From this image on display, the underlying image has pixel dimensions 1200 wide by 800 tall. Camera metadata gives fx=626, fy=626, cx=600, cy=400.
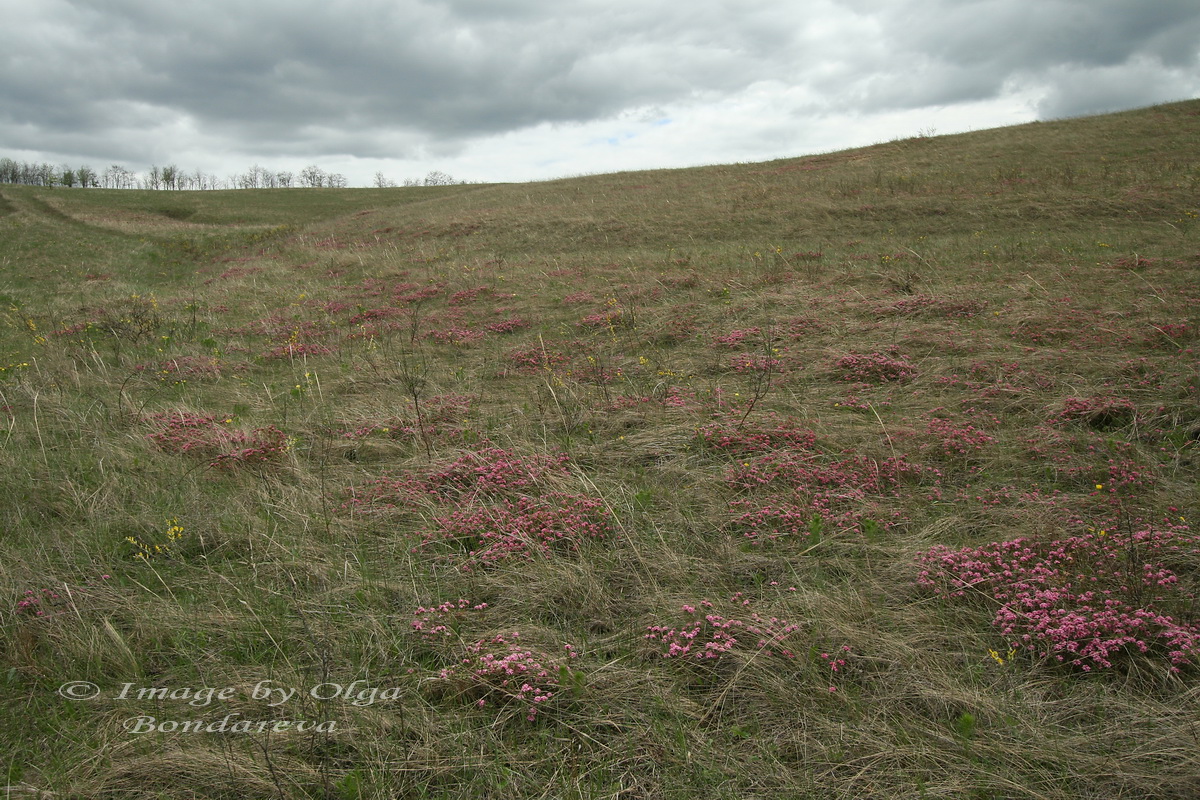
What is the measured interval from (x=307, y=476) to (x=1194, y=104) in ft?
142

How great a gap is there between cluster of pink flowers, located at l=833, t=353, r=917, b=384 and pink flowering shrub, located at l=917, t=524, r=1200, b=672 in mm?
4189

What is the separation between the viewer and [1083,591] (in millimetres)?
3996

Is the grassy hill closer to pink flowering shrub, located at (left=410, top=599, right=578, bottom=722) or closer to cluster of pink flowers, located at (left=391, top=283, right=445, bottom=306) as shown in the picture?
pink flowering shrub, located at (left=410, top=599, right=578, bottom=722)

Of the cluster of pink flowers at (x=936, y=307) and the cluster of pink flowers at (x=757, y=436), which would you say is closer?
the cluster of pink flowers at (x=757, y=436)

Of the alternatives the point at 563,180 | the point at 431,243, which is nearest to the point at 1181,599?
the point at 431,243

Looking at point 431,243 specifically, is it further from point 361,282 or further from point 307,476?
point 307,476

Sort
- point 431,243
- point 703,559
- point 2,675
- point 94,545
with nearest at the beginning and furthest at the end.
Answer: point 2,675 → point 703,559 → point 94,545 → point 431,243

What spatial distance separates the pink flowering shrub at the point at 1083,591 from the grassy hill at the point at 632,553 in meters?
0.03

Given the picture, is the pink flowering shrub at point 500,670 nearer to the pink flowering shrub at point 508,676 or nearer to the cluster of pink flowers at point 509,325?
the pink flowering shrub at point 508,676

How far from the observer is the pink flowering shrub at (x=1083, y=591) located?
355 cm

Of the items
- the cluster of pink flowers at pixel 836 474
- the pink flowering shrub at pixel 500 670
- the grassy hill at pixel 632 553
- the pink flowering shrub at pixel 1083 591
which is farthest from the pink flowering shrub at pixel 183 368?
the pink flowering shrub at pixel 1083 591

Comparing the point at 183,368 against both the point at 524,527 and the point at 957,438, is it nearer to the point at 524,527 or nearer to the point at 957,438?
the point at 524,527

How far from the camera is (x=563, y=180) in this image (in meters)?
43.5

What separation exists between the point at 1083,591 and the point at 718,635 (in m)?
2.38
